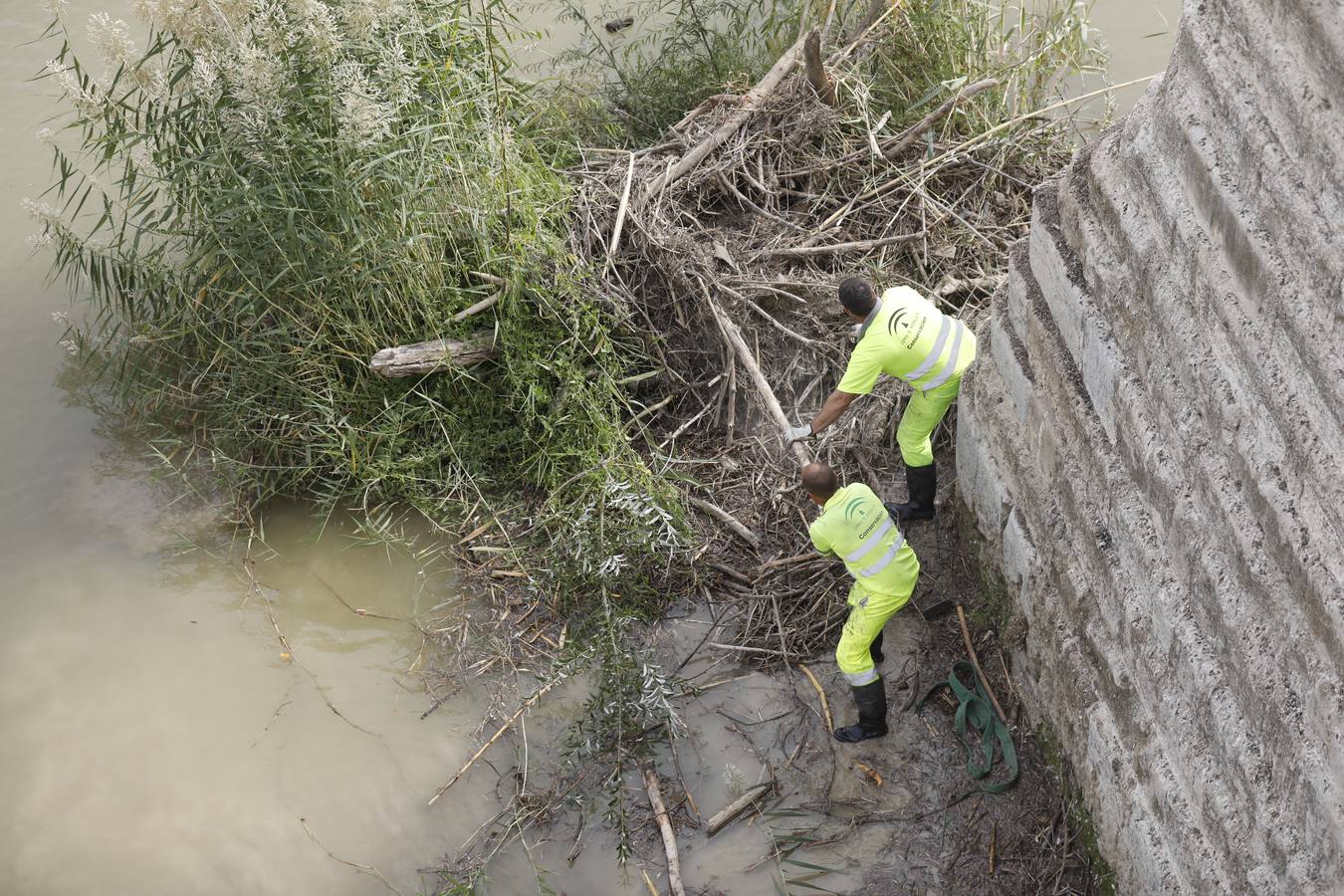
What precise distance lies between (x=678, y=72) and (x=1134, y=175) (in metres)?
5.02

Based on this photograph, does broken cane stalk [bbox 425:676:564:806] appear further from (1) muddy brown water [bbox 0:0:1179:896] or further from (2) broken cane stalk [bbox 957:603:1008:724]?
(2) broken cane stalk [bbox 957:603:1008:724]

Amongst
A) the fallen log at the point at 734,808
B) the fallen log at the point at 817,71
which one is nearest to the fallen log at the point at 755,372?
the fallen log at the point at 734,808

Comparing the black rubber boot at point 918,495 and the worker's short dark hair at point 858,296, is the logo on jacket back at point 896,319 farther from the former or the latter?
the black rubber boot at point 918,495

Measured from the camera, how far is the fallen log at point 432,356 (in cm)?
596

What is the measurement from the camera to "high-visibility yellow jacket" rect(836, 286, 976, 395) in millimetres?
5277

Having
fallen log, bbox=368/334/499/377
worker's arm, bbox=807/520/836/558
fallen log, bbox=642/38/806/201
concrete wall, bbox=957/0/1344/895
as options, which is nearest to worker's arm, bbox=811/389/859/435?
worker's arm, bbox=807/520/836/558

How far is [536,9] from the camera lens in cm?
901

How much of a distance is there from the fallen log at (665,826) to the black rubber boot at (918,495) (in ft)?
5.80

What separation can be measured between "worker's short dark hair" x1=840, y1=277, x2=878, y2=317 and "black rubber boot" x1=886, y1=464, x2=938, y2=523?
864 millimetres

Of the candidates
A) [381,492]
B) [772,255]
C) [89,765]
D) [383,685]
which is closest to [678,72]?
[772,255]

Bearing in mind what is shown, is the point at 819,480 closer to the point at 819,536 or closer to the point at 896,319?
the point at 819,536

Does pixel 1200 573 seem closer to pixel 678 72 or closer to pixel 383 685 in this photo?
pixel 383 685

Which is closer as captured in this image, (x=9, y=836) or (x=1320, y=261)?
(x=1320, y=261)

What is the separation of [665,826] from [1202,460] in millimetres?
2632
